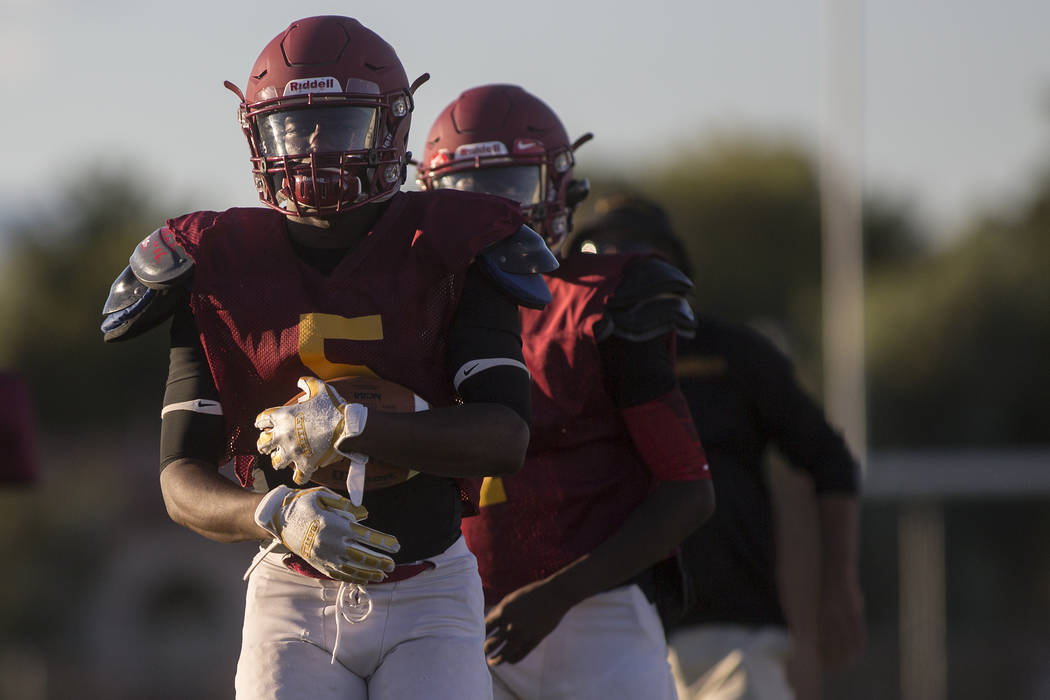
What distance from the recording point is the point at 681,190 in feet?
165

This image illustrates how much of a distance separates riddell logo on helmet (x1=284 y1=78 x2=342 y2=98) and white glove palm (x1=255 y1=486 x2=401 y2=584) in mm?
937

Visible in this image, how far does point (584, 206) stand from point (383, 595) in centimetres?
334

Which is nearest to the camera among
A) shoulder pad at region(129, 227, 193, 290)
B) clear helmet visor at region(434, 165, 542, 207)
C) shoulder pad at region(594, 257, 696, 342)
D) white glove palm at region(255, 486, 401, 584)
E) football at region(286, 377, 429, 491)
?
white glove palm at region(255, 486, 401, 584)

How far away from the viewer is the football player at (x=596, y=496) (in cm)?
416

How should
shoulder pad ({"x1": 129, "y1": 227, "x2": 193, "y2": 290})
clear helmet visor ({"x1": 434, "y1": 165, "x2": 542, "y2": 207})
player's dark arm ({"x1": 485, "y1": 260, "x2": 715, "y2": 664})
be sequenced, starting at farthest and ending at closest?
clear helmet visor ({"x1": 434, "y1": 165, "x2": 542, "y2": 207})
player's dark arm ({"x1": 485, "y1": 260, "x2": 715, "y2": 664})
shoulder pad ({"x1": 129, "y1": 227, "x2": 193, "y2": 290})

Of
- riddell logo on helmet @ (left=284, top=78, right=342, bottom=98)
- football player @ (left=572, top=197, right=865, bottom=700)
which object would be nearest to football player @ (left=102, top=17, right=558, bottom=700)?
riddell logo on helmet @ (left=284, top=78, right=342, bottom=98)

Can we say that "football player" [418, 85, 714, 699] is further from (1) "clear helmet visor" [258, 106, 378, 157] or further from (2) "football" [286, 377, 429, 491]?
(1) "clear helmet visor" [258, 106, 378, 157]

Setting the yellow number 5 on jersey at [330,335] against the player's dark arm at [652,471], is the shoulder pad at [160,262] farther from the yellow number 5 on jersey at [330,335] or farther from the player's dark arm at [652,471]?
the player's dark arm at [652,471]

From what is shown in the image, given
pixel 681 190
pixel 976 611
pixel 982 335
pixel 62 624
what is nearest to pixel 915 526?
pixel 976 611

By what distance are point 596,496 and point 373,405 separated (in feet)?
3.74

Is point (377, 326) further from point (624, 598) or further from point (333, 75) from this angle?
point (624, 598)

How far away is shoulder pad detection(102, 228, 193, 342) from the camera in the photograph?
350cm

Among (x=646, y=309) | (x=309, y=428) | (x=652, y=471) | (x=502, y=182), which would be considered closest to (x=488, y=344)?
(x=309, y=428)

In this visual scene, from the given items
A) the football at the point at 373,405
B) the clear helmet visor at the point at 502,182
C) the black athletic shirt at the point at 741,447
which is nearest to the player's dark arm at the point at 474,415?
the football at the point at 373,405
